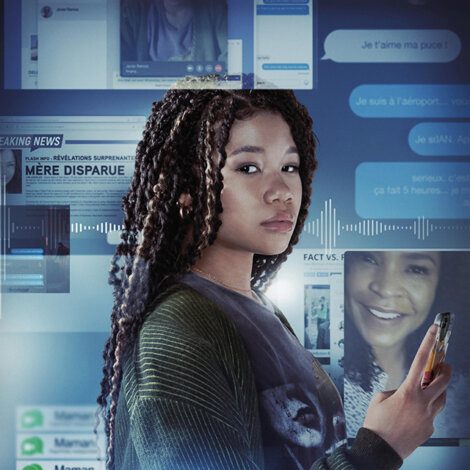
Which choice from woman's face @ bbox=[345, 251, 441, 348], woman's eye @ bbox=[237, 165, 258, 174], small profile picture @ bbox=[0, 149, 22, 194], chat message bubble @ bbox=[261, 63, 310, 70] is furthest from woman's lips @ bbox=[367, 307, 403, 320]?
small profile picture @ bbox=[0, 149, 22, 194]

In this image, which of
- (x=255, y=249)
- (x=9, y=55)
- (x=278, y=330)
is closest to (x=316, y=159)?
(x=255, y=249)

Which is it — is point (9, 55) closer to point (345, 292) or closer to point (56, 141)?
point (56, 141)

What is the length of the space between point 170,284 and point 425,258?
0.48 meters

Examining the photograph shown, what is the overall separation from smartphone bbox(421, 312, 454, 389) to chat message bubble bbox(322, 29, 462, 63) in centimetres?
48

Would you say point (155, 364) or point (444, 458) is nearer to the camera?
point (155, 364)

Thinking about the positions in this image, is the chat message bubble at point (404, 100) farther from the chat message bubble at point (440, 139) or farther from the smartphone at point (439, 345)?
the smartphone at point (439, 345)

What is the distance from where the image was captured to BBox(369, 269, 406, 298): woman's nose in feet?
4.67

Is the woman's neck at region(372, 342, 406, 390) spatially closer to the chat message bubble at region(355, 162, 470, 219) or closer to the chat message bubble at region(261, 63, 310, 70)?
the chat message bubble at region(355, 162, 470, 219)

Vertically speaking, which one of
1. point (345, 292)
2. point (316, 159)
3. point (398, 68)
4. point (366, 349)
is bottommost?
point (366, 349)

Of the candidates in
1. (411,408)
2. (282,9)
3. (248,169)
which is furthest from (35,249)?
(411,408)

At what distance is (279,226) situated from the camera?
136 cm

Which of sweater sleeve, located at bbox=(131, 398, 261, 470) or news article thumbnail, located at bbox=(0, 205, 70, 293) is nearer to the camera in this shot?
sweater sleeve, located at bbox=(131, 398, 261, 470)

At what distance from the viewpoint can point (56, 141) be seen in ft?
4.71

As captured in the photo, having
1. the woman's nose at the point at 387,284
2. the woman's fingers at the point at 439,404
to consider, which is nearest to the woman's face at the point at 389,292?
the woman's nose at the point at 387,284
